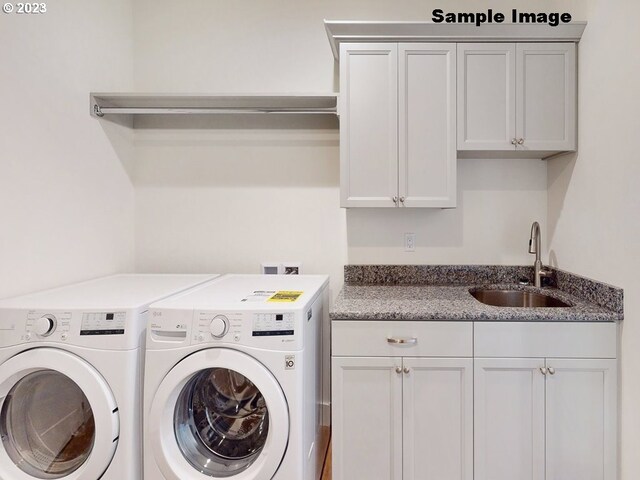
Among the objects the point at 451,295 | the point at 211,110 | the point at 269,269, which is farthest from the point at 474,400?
the point at 211,110

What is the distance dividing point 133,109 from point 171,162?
385mm

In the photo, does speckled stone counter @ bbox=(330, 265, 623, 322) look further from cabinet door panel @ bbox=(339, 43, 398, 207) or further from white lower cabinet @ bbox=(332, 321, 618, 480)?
cabinet door panel @ bbox=(339, 43, 398, 207)

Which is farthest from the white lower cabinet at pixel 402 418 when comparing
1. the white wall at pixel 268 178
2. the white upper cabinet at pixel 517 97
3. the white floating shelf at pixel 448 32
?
the white floating shelf at pixel 448 32

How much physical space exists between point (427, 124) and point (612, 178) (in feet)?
2.71

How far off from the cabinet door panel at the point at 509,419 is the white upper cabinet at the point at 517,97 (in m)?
1.06

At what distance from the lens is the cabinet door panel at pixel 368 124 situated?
201 cm

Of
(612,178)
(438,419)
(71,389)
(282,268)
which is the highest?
(612,178)

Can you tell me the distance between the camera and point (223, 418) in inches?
64.4

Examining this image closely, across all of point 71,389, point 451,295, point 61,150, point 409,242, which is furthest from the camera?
point 409,242

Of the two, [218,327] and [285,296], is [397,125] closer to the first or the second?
[285,296]

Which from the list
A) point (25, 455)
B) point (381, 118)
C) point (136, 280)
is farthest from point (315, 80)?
point (25, 455)

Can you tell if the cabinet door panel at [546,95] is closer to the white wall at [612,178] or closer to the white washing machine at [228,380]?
the white wall at [612,178]

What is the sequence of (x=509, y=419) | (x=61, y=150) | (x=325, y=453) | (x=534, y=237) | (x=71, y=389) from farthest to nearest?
(x=534, y=237) → (x=325, y=453) → (x=61, y=150) → (x=509, y=419) → (x=71, y=389)

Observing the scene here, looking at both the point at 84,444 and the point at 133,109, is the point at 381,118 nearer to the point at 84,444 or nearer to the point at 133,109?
the point at 133,109
